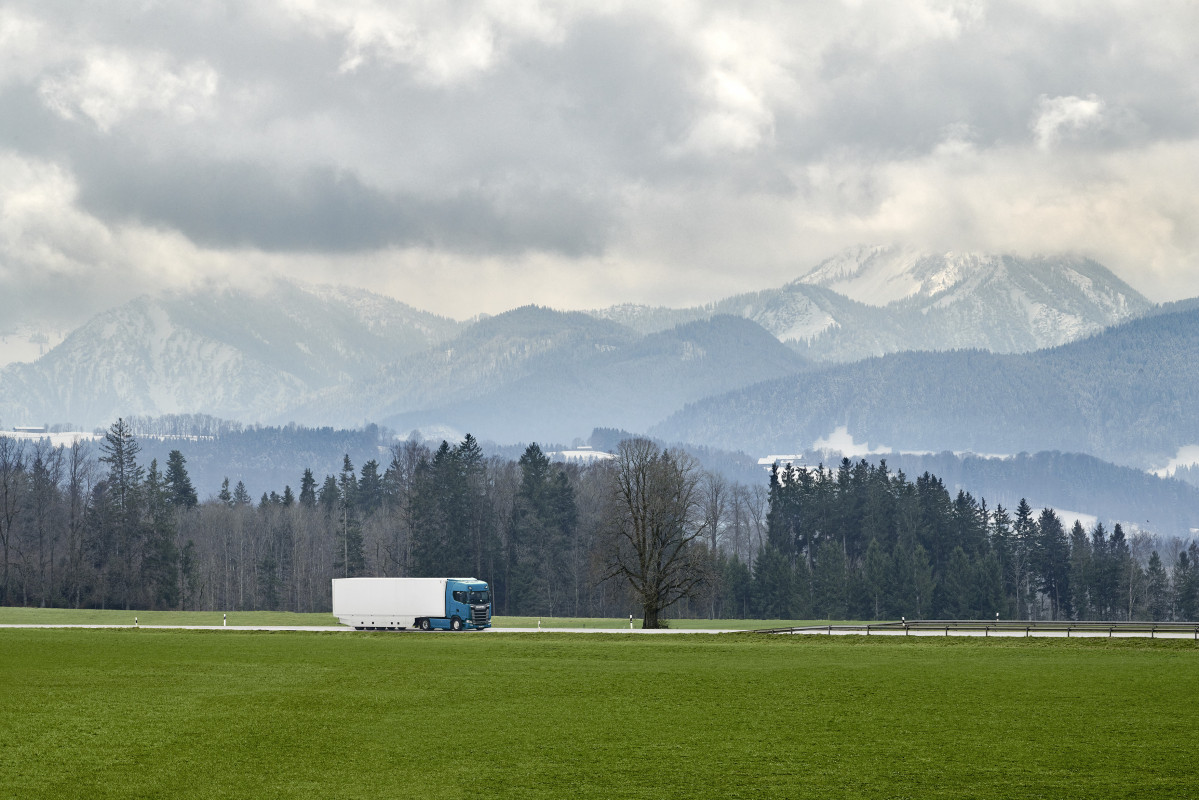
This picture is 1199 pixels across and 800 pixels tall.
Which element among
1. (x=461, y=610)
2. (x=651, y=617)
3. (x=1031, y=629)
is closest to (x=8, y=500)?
(x=461, y=610)

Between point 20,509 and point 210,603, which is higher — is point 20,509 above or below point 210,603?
above

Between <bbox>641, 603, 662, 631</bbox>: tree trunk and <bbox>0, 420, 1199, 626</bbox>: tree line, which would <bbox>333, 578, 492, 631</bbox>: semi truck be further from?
<bbox>0, 420, 1199, 626</bbox>: tree line

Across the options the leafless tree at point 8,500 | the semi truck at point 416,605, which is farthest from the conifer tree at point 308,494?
the semi truck at point 416,605

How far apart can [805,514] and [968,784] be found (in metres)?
134

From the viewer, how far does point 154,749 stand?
27.8 meters

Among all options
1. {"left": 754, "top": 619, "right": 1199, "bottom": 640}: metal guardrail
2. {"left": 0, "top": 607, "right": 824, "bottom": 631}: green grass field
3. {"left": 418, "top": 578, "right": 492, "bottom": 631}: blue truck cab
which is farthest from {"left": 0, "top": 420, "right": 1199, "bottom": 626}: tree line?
{"left": 418, "top": 578, "right": 492, "bottom": 631}: blue truck cab

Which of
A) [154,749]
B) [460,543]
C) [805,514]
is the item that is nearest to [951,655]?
[154,749]

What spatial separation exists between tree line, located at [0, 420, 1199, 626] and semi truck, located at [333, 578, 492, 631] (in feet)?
99.0

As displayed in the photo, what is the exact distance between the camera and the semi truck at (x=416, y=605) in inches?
3012

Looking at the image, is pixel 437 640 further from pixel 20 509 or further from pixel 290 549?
pixel 290 549

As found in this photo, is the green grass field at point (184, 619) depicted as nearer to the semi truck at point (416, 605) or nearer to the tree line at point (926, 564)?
the semi truck at point (416, 605)

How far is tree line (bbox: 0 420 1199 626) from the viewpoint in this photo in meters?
127

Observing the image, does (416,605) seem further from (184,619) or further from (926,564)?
(926,564)

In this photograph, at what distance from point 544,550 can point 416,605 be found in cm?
6167
